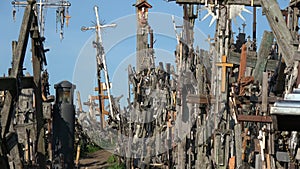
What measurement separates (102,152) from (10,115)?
16.7 m

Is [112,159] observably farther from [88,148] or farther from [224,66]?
[224,66]

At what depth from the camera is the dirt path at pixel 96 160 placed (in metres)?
19.8

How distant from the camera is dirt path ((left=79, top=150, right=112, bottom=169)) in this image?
64.9ft

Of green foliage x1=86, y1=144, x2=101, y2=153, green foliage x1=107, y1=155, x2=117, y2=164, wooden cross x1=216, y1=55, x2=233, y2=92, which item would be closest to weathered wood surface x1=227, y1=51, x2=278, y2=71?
wooden cross x1=216, y1=55, x2=233, y2=92

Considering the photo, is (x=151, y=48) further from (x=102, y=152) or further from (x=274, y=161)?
(x=274, y=161)

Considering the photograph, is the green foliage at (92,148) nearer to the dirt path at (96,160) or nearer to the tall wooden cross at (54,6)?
the dirt path at (96,160)

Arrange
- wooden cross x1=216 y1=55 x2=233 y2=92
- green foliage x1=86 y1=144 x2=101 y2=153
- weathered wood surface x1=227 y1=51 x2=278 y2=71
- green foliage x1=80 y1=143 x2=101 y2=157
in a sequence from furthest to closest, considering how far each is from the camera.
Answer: green foliage x1=86 y1=144 x2=101 y2=153 < green foliage x1=80 y1=143 x2=101 y2=157 < wooden cross x1=216 y1=55 x2=233 y2=92 < weathered wood surface x1=227 y1=51 x2=278 y2=71

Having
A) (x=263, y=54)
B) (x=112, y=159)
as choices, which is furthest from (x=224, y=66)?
(x=112, y=159)

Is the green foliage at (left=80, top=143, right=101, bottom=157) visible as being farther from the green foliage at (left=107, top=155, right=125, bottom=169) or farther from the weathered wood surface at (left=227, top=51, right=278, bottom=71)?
the weathered wood surface at (left=227, top=51, right=278, bottom=71)

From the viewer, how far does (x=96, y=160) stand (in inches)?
860

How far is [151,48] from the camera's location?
2080 centimetres

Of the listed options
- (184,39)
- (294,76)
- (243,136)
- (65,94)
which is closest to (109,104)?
(184,39)

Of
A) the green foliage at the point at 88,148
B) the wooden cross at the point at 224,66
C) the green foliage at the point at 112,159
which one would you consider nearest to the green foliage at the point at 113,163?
the green foliage at the point at 112,159

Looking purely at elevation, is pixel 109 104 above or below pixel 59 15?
below
